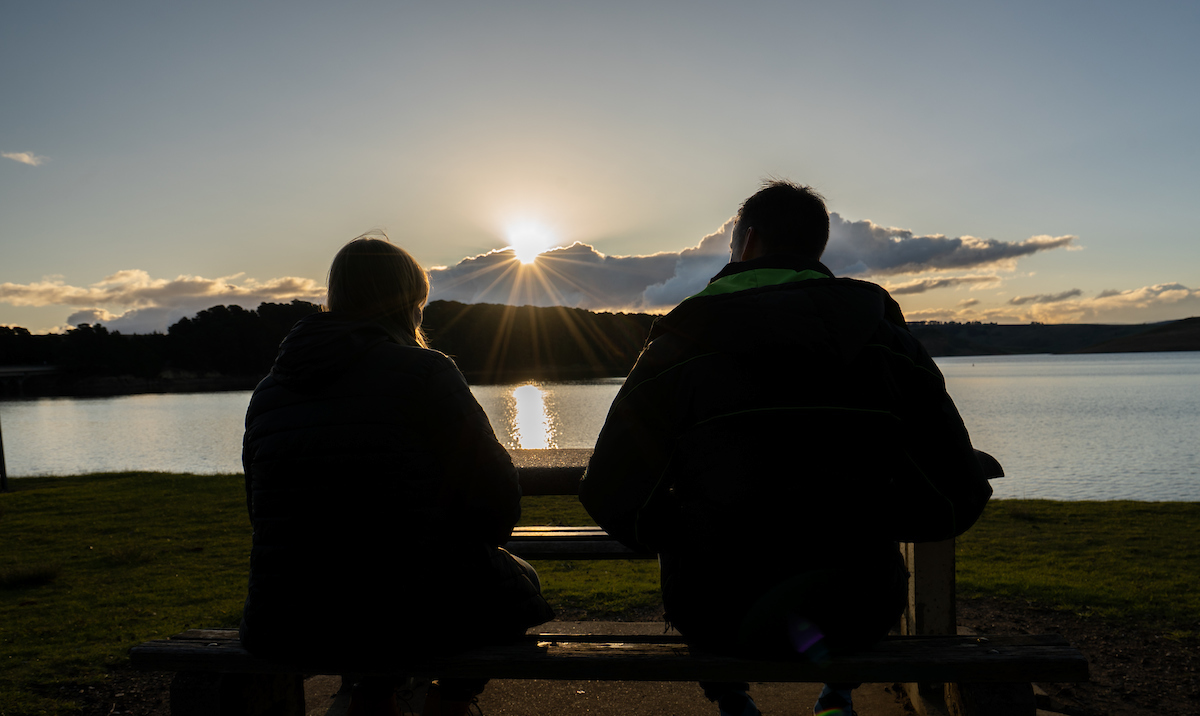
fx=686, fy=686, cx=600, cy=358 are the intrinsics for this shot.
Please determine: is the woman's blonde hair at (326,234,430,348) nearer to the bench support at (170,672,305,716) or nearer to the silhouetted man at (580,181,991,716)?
the silhouetted man at (580,181,991,716)

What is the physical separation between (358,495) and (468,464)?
30 cm

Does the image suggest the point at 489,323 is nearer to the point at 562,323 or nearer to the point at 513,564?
the point at 562,323

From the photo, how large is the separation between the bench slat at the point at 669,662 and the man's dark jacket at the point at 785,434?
0.30 meters

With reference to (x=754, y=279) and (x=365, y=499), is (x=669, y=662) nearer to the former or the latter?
(x=365, y=499)

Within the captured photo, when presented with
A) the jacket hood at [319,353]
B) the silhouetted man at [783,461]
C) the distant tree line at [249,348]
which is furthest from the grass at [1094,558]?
the distant tree line at [249,348]

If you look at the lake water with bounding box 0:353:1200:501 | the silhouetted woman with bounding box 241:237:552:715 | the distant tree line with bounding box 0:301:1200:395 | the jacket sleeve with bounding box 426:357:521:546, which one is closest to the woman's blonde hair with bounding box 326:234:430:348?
the silhouetted woman with bounding box 241:237:552:715

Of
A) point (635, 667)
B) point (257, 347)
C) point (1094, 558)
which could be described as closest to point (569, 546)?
point (635, 667)

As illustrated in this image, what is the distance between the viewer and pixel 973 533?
29.8ft

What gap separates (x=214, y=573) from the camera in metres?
7.35

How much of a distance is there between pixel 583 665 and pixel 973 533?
8.91 m

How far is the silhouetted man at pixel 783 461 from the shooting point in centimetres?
155

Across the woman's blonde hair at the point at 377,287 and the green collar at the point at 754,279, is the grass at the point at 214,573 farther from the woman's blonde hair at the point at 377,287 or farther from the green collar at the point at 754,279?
the green collar at the point at 754,279

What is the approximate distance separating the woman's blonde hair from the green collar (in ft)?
3.04

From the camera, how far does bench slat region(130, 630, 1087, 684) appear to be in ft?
5.63
